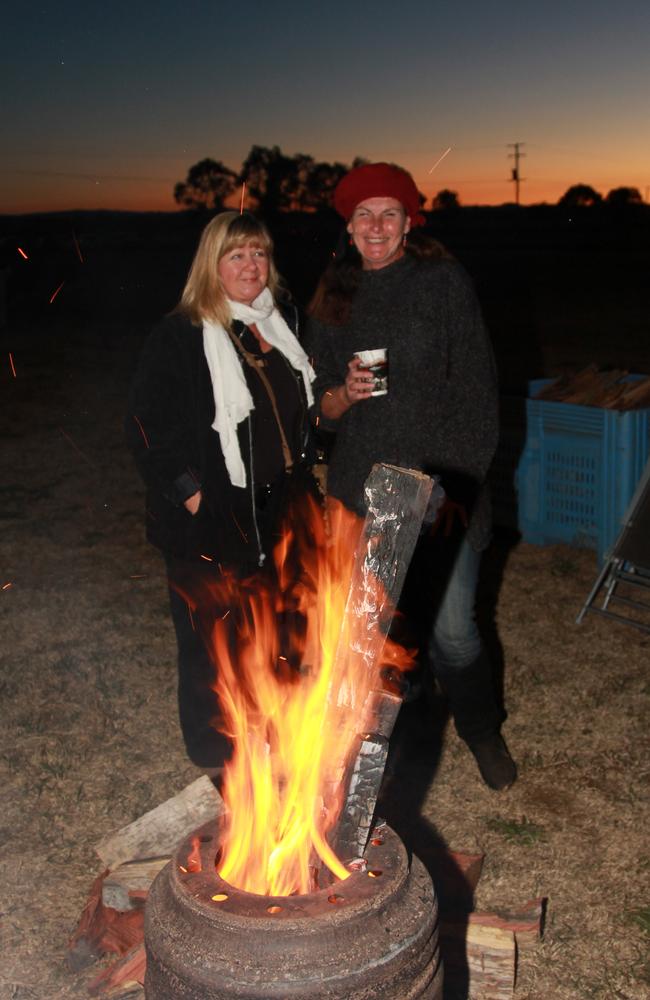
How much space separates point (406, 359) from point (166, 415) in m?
0.86

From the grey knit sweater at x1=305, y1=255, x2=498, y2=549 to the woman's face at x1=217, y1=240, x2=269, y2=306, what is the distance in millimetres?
344

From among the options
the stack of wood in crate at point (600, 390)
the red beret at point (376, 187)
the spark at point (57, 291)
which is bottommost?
the spark at point (57, 291)

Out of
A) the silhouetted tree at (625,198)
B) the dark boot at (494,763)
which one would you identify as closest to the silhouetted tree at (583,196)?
the silhouetted tree at (625,198)

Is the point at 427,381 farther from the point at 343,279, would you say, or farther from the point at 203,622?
the point at 203,622

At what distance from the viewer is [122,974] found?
10.2 feet

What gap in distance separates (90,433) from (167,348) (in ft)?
29.9

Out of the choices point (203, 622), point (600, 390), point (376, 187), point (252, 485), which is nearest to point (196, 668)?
point (203, 622)

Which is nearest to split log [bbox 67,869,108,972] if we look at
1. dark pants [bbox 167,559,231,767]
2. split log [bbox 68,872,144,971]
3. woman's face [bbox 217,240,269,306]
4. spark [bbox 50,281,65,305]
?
split log [bbox 68,872,144,971]

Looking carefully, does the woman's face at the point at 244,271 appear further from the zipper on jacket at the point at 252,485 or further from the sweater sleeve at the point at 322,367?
the zipper on jacket at the point at 252,485

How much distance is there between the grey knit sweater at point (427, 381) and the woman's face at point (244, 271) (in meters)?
0.34

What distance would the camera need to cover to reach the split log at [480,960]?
310cm

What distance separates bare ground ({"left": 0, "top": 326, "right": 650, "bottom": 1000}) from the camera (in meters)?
3.45

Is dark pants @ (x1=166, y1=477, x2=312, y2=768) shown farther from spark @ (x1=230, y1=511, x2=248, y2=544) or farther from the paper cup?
the paper cup

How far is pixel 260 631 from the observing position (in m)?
3.76
